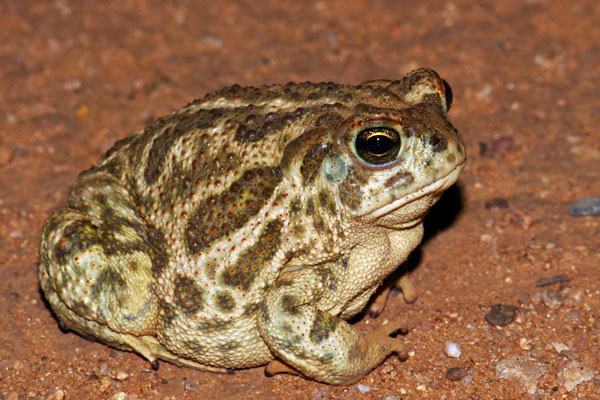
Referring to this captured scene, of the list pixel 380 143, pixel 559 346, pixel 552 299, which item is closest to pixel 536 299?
pixel 552 299

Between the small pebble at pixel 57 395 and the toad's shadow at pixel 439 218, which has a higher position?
the small pebble at pixel 57 395

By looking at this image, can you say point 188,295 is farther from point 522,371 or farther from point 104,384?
point 522,371

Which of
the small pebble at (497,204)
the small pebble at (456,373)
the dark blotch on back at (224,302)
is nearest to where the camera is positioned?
the dark blotch on back at (224,302)

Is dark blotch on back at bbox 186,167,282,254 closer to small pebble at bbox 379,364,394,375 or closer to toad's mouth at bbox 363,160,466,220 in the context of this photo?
toad's mouth at bbox 363,160,466,220

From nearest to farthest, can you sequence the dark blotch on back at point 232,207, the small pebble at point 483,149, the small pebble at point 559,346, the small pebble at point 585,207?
the dark blotch on back at point 232,207 < the small pebble at point 559,346 < the small pebble at point 585,207 < the small pebble at point 483,149

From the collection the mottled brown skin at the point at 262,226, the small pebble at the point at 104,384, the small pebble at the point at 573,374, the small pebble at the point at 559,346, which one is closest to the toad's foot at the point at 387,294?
the mottled brown skin at the point at 262,226

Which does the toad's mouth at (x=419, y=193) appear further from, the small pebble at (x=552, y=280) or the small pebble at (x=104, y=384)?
the small pebble at (x=104, y=384)

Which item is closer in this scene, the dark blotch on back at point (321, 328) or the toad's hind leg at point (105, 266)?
the dark blotch on back at point (321, 328)
